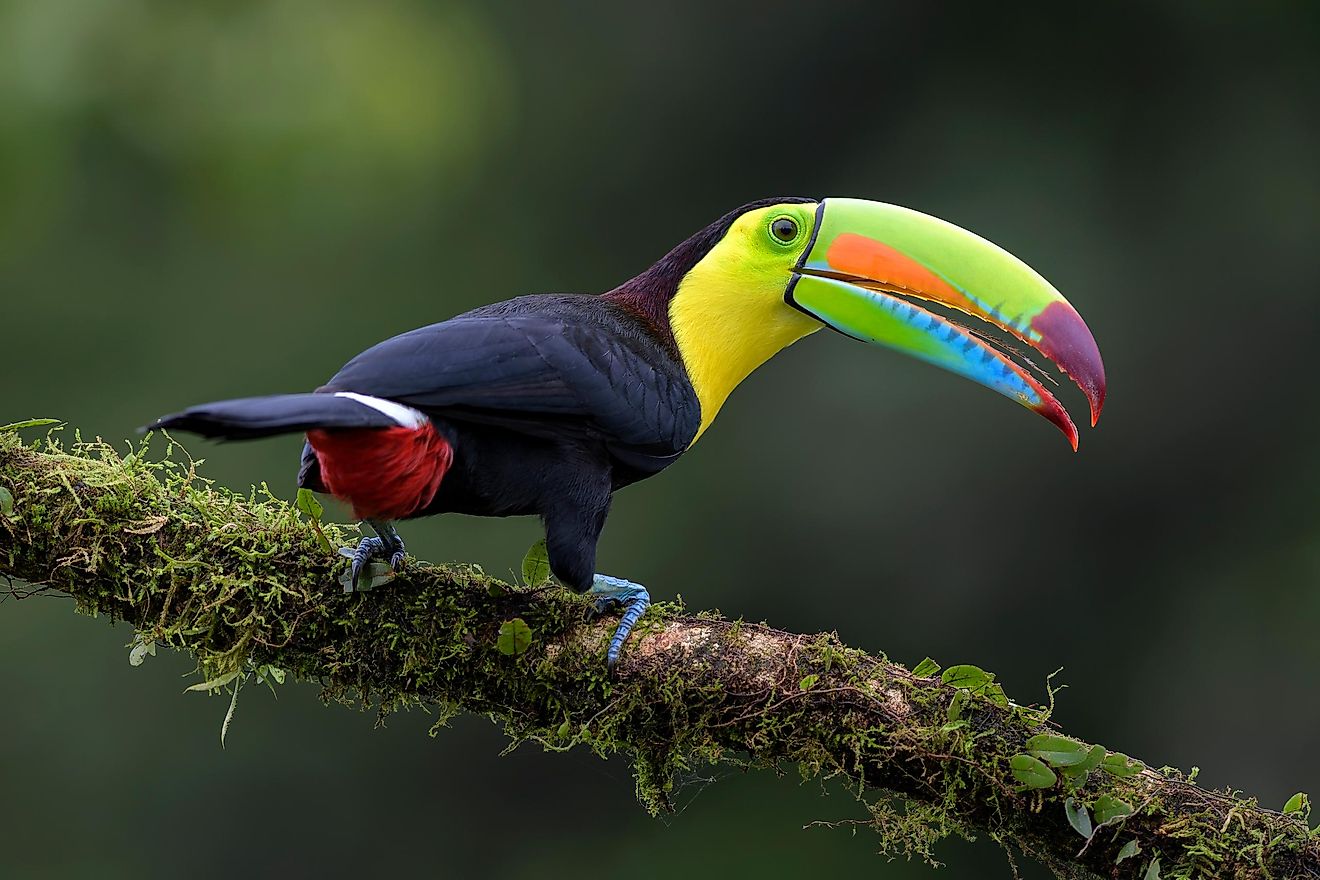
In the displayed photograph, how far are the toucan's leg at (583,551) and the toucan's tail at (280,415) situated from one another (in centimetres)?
34

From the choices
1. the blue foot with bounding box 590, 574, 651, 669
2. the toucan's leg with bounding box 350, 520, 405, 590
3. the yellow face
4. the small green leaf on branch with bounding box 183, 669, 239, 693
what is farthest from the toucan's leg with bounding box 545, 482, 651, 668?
the small green leaf on branch with bounding box 183, 669, 239, 693

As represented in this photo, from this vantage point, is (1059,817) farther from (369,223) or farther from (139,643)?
(369,223)

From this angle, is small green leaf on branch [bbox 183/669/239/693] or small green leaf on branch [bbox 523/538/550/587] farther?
small green leaf on branch [bbox 523/538/550/587]

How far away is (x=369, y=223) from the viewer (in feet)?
Result: 19.0

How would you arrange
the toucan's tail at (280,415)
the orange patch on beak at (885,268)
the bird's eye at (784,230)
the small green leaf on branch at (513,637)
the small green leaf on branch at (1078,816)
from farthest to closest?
the bird's eye at (784,230)
the orange patch on beak at (885,268)
the small green leaf on branch at (513,637)
the small green leaf on branch at (1078,816)
the toucan's tail at (280,415)

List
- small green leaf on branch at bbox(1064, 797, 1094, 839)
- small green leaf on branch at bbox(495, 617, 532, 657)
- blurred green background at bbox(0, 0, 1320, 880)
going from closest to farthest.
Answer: small green leaf on branch at bbox(1064, 797, 1094, 839) < small green leaf on branch at bbox(495, 617, 532, 657) < blurred green background at bbox(0, 0, 1320, 880)

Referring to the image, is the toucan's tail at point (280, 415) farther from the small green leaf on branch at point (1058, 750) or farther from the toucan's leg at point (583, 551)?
the small green leaf on branch at point (1058, 750)

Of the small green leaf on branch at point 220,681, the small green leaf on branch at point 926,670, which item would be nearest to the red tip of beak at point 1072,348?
the small green leaf on branch at point 926,670

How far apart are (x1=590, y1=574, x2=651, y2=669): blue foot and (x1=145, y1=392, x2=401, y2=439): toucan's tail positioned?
0.44m

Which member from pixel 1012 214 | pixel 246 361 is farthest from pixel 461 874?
pixel 1012 214

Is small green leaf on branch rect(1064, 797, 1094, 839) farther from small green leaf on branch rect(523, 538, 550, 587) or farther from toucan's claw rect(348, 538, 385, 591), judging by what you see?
toucan's claw rect(348, 538, 385, 591)

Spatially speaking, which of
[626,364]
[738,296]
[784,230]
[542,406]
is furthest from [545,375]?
[784,230]

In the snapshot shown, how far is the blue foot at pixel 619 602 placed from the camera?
2.41 m

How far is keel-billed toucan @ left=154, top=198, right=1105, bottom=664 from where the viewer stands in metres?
2.41
